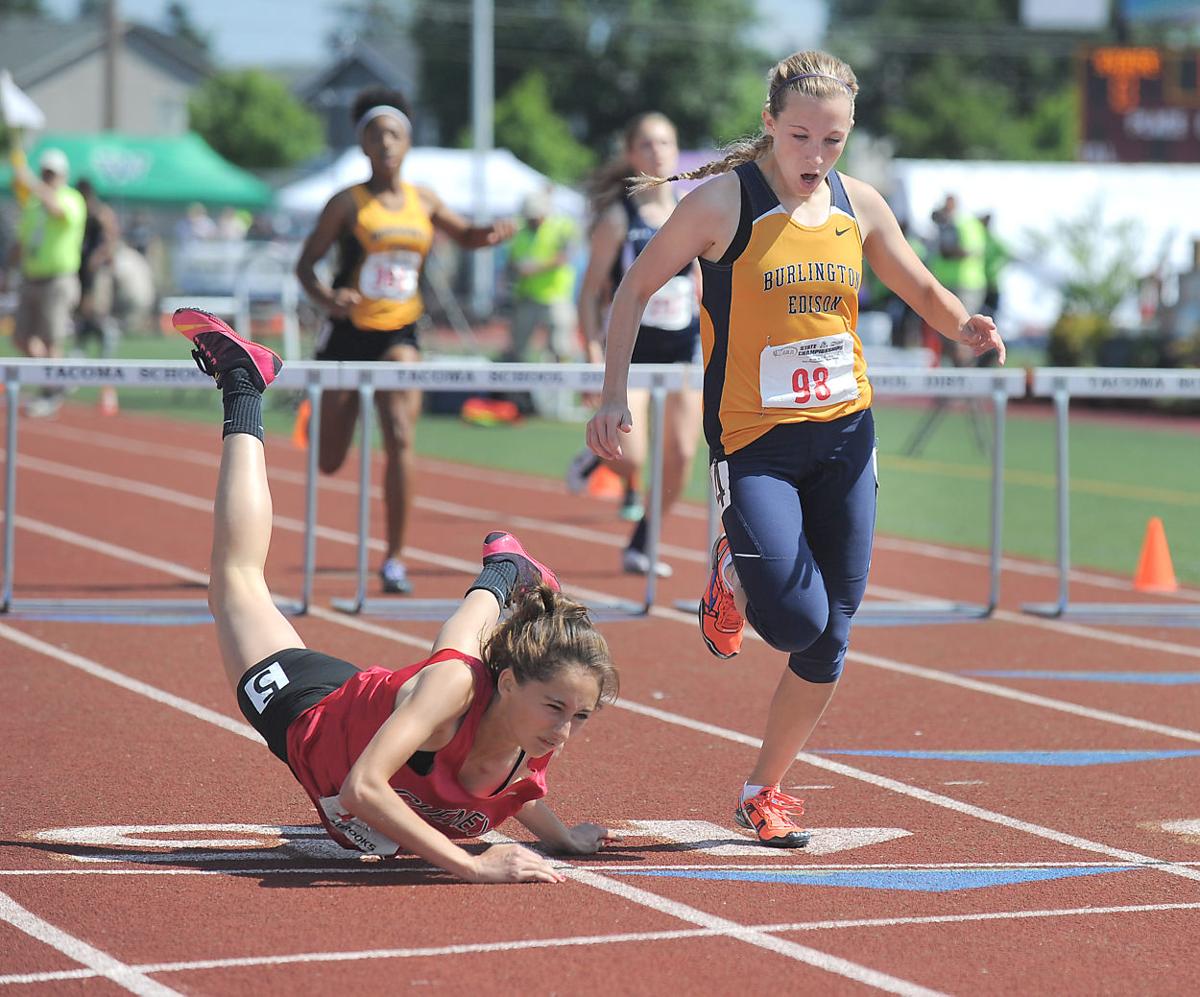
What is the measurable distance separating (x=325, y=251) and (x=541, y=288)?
36.0 feet

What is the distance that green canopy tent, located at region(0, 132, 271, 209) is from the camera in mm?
35188

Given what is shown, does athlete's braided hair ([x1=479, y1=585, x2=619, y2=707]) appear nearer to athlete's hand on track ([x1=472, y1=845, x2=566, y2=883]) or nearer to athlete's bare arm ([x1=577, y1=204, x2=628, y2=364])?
athlete's hand on track ([x1=472, y1=845, x2=566, y2=883])

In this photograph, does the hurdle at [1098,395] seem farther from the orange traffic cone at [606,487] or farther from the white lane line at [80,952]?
the white lane line at [80,952]

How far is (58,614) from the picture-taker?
8531mm

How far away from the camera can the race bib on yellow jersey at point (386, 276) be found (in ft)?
29.6

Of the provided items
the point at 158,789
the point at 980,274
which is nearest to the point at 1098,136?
the point at 980,274

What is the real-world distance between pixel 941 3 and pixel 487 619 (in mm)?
81805

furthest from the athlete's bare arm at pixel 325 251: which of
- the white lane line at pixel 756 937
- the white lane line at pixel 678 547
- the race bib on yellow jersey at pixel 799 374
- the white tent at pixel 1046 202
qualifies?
the white tent at pixel 1046 202

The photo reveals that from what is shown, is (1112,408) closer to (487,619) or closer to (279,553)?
(279,553)

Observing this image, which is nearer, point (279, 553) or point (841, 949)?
point (841, 949)

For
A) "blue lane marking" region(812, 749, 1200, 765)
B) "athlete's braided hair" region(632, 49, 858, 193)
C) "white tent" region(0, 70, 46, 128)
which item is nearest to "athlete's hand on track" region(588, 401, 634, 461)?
"athlete's braided hair" region(632, 49, 858, 193)

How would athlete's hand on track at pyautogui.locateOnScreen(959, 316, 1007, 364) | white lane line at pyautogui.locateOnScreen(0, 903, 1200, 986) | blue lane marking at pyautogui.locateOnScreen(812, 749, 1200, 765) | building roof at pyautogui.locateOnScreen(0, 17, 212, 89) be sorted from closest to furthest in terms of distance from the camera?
1. white lane line at pyautogui.locateOnScreen(0, 903, 1200, 986)
2. athlete's hand on track at pyautogui.locateOnScreen(959, 316, 1007, 364)
3. blue lane marking at pyautogui.locateOnScreen(812, 749, 1200, 765)
4. building roof at pyautogui.locateOnScreen(0, 17, 212, 89)

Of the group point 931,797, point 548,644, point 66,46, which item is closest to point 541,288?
point 931,797

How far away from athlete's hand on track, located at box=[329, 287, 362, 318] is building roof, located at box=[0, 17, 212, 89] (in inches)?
2974
